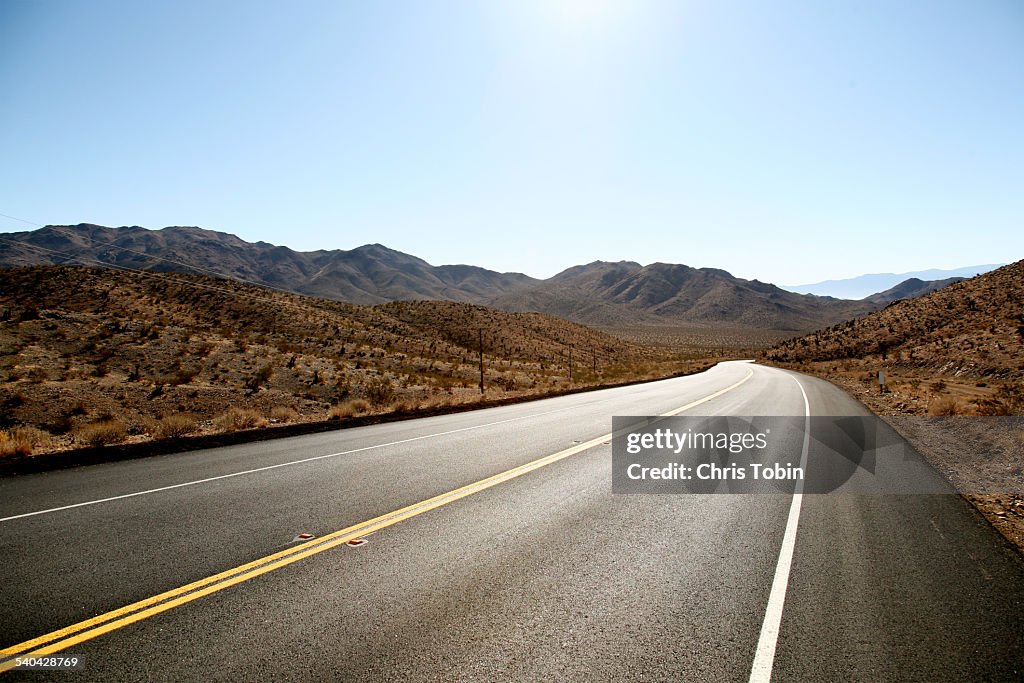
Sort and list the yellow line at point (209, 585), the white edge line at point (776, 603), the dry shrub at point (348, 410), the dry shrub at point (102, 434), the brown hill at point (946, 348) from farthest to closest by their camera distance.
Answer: the brown hill at point (946, 348) < the dry shrub at point (348, 410) < the dry shrub at point (102, 434) < the yellow line at point (209, 585) < the white edge line at point (776, 603)

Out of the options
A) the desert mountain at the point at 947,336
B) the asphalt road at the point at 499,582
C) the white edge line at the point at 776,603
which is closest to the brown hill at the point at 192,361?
the asphalt road at the point at 499,582

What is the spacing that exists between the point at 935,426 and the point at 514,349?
164 feet

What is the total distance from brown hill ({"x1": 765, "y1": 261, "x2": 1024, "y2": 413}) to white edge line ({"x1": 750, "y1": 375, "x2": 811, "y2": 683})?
12.4m

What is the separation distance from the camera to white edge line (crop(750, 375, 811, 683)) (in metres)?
3.11

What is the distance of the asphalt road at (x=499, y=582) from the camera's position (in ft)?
10.5

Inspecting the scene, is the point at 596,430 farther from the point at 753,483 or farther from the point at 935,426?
the point at 935,426

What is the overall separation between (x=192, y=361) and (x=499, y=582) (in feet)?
81.7

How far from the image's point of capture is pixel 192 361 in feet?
77.7

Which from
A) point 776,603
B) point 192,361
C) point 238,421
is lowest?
point 238,421

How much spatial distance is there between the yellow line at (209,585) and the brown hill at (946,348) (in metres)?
16.2

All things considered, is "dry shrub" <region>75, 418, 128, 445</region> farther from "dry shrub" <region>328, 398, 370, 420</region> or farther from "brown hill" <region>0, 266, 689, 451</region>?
"dry shrub" <region>328, 398, 370, 420</region>

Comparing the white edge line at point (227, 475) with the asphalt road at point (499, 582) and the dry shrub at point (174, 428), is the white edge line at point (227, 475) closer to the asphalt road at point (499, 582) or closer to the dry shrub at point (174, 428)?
the asphalt road at point (499, 582)

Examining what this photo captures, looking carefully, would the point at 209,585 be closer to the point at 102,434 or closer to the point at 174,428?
the point at 102,434

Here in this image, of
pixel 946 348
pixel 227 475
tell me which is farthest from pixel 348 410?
pixel 946 348
